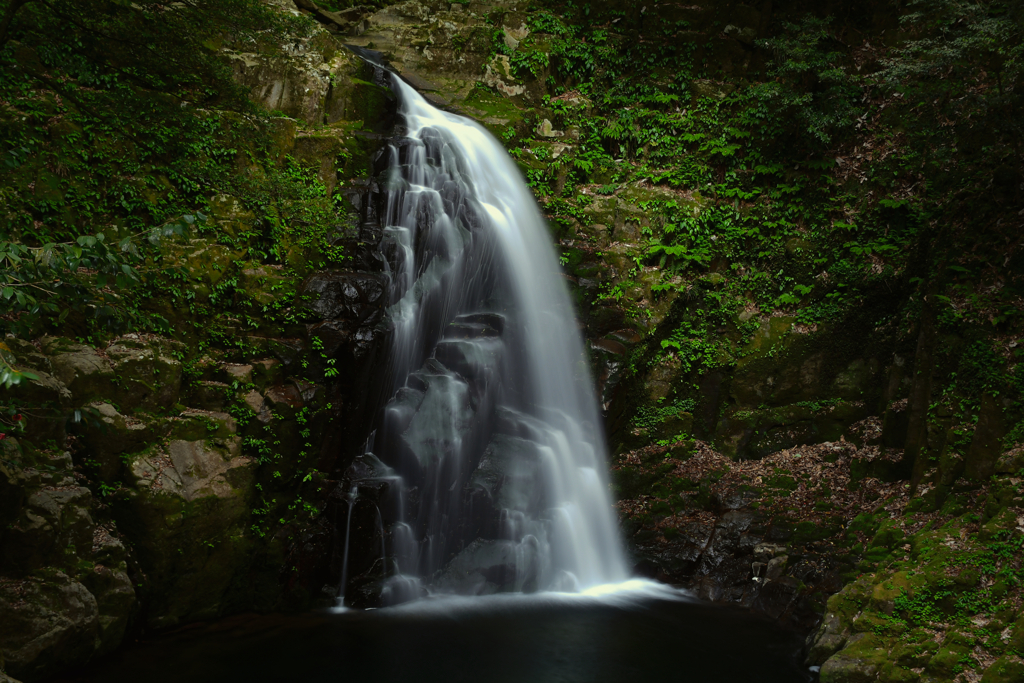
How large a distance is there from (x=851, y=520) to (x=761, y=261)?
17.6 feet

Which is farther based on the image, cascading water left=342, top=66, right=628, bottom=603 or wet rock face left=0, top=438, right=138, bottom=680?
cascading water left=342, top=66, right=628, bottom=603

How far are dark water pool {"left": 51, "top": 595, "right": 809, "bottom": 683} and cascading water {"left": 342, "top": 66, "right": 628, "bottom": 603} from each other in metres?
0.87

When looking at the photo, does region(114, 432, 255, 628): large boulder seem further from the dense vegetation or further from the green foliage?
the green foliage

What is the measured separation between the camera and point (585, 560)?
32.5 feet

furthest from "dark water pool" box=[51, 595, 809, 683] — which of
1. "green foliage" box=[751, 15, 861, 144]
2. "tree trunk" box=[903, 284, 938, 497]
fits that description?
"green foliage" box=[751, 15, 861, 144]

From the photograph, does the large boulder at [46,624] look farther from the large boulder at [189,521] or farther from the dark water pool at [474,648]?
the large boulder at [189,521]

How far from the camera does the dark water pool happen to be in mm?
6500

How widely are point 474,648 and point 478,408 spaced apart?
3789 millimetres

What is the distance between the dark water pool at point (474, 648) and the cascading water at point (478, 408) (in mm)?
866

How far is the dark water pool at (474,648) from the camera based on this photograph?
650 cm

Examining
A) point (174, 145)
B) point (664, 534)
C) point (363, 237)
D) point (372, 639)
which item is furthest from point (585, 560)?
point (174, 145)

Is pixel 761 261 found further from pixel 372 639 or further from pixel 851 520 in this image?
pixel 372 639

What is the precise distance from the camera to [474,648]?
7199mm

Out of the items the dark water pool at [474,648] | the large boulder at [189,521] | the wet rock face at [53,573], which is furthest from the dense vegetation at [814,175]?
the wet rock face at [53,573]
